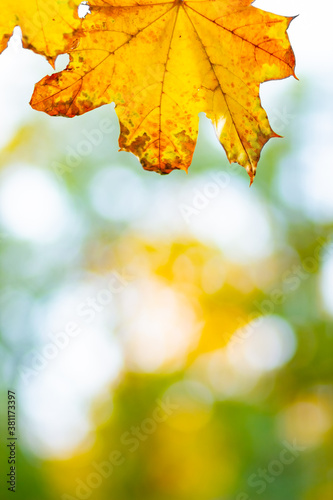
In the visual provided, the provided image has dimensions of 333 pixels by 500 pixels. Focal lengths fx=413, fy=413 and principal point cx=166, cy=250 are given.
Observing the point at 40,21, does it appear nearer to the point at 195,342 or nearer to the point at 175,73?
the point at 175,73

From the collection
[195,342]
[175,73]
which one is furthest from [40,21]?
[195,342]

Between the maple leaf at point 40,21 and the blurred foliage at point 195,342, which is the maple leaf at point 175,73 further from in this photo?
the blurred foliage at point 195,342

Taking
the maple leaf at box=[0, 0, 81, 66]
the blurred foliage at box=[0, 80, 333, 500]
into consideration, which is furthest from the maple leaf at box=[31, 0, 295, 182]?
the blurred foliage at box=[0, 80, 333, 500]

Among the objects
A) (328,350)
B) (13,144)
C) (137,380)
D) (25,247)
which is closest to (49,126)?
(13,144)

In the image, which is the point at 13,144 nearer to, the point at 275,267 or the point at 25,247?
the point at 25,247

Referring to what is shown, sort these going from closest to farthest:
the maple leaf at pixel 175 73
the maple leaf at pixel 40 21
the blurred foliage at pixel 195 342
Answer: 1. the maple leaf at pixel 40 21
2. the maple leaf at pixel 175 73
3. the blurred foliage at pixel 195 342

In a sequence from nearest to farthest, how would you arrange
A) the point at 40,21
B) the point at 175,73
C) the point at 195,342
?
the point at 40,21
the point at 175,73
the point at 195,342

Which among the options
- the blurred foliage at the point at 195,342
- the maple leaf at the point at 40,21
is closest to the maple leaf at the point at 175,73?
the maple leaf at the point at 40,21
